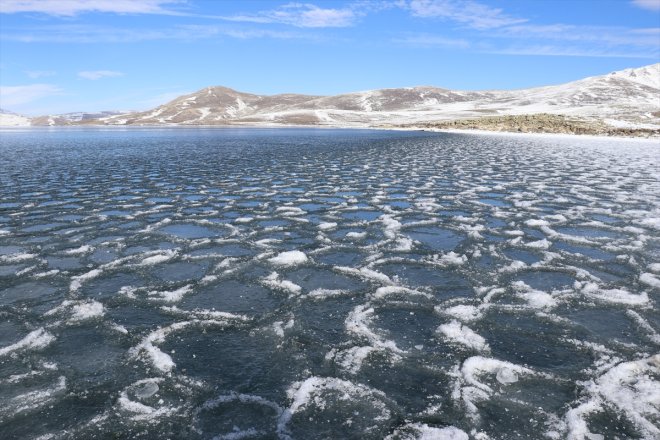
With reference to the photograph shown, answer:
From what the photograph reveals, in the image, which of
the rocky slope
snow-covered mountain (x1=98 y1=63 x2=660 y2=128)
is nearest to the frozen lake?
the rocky slope

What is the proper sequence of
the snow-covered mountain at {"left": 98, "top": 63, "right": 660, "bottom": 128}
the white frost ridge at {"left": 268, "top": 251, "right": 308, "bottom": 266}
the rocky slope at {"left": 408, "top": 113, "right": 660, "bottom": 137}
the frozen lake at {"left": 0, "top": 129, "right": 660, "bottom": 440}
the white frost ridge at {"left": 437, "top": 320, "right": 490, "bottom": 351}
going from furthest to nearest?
the snow-covered mountain at {"left": 98, "top": 63, "right": 660, "bottom": 128} → the rocky slope at {"left": 408, "top": 113, "right": 660, "bottom": 137} → the white frost ridge at {"left": 268, "top": 251, "right": 308, "bottom": 266} → the white frost ridge at {"left": 437, "top": 320, "right": 490, "bottom": 351} → the frozen lake at {"left": 0, "top": 129, "right": 660, "bottom": 440}

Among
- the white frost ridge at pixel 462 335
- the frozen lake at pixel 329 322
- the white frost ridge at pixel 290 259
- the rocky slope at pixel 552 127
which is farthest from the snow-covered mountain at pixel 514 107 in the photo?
the white frost ridge at pixel 462 335

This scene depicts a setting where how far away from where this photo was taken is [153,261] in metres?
8.59

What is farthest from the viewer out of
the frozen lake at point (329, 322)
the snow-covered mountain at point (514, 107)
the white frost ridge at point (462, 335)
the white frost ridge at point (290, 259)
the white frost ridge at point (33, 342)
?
the snow-covered mountain at point (514, 107)

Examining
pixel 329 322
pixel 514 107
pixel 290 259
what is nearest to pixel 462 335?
pixel 329 322

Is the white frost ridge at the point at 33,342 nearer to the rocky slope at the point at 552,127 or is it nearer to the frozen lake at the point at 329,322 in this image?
the frozen lake at the point at 329,322

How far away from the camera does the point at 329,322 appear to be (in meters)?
6.14

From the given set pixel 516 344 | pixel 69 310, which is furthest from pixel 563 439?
pixel 69 310

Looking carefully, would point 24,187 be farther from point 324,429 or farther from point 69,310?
point 324,429

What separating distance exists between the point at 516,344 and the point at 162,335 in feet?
15.4

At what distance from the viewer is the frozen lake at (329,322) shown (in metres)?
4.24

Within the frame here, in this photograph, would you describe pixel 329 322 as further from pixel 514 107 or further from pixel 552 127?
pixel 514 107

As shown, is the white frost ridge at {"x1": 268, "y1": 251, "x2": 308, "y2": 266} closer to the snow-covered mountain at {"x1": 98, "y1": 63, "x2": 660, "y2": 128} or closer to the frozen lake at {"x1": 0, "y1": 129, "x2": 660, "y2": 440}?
the frozen lake at {"x1": 0, "y1": 129, "x2": 660, "y2": 440}

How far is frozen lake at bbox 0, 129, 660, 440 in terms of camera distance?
4.24m
